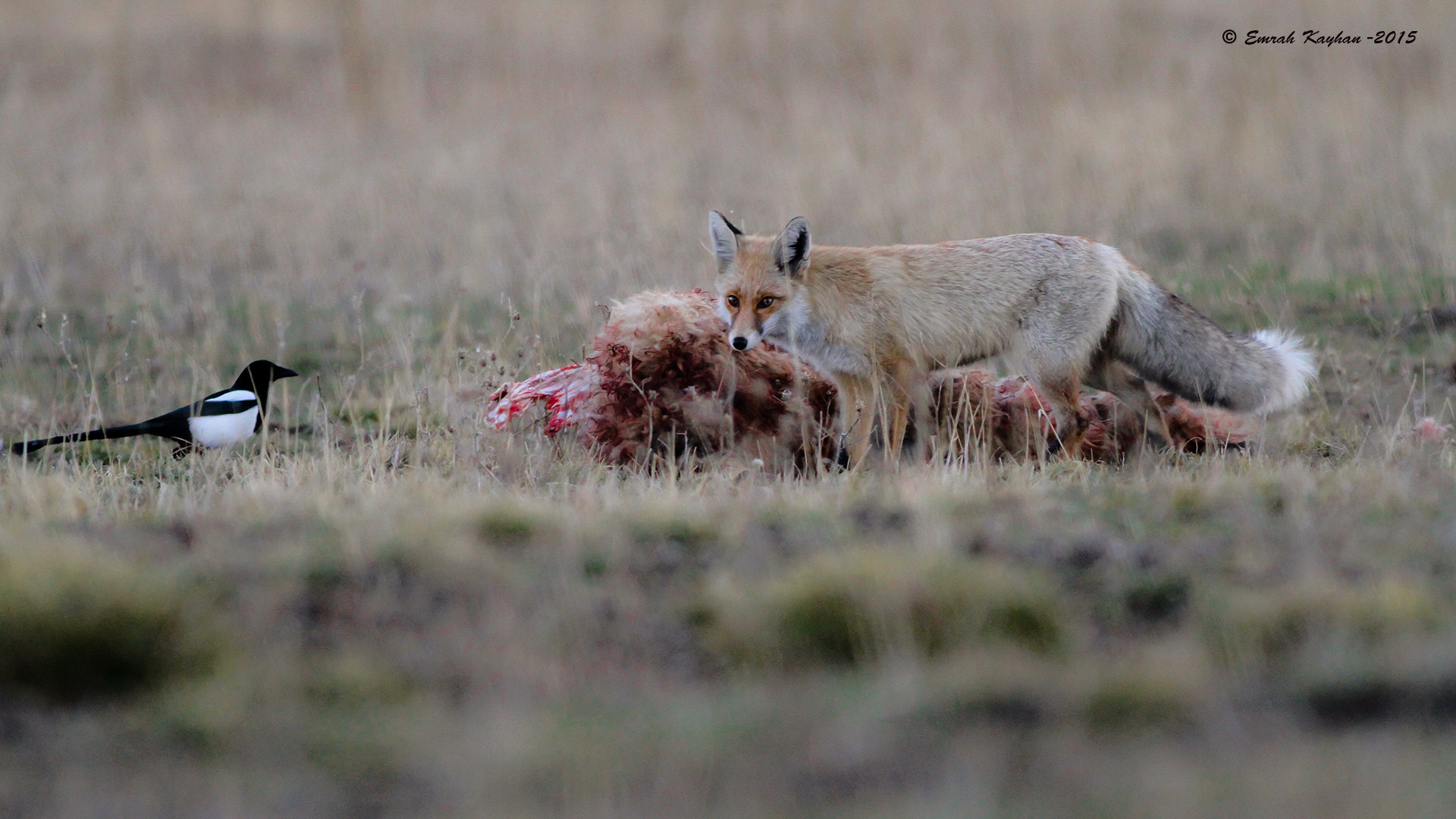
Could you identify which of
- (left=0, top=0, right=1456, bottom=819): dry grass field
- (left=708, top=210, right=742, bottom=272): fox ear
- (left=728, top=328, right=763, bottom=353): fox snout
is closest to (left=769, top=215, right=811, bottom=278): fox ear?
(left=708, top=210, right=742, bottom=272): fox ear

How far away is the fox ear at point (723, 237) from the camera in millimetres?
6387

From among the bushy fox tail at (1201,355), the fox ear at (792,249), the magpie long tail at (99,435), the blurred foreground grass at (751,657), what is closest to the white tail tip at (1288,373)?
the bushy fox tail at (1201,355)

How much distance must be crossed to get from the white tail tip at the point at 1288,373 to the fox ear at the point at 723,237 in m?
2.58

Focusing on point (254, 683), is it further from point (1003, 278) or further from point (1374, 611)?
point (1003, 278)

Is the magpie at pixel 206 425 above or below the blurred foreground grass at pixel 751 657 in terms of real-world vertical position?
above

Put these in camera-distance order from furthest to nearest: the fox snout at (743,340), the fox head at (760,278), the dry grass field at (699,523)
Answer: the fox head at (760,278), the fox snout at (743,340), the dry grass field at (699,523)

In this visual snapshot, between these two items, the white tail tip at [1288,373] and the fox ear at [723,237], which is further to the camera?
the fox ear at [723,237]

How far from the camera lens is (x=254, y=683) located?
3010 mm

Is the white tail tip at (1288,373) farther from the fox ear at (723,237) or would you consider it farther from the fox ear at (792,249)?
the fox ear at (723,237)

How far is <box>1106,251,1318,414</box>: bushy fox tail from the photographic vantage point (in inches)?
242

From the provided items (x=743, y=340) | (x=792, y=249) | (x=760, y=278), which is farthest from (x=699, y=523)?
(x=792, y=249)

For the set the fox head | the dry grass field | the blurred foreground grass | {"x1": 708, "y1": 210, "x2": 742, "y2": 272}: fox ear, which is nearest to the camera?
the blurred foreground grass

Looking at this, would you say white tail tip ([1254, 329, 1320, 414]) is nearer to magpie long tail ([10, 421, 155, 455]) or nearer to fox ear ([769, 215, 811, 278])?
fox ear ([769, 215, 811, 278])

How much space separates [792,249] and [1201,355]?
2.01 meters
